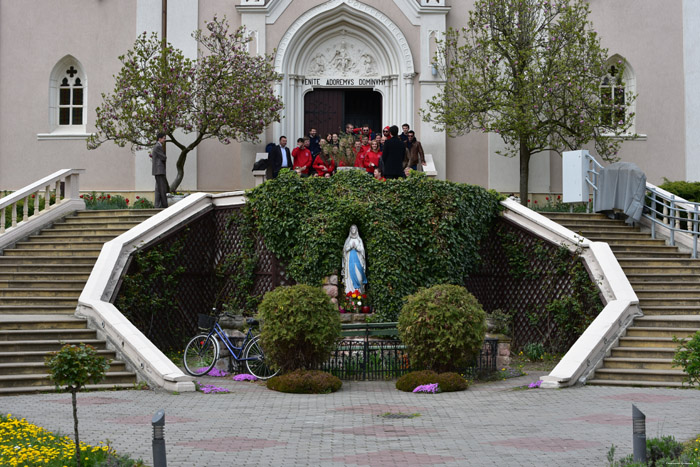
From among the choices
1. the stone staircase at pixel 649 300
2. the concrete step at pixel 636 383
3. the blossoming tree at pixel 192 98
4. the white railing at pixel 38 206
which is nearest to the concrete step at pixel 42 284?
the white railing at pixel 38 206

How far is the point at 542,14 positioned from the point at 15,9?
618 inches

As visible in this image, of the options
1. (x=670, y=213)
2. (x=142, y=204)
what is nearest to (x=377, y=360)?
(x=670, y=213)

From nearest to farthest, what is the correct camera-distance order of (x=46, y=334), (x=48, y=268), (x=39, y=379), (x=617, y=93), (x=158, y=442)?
(x=158, y=442) < (x=39, y=379) < (x=46, y=334) < (x=48, y=268) < (x=617, y=93)

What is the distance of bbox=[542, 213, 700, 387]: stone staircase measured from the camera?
13.3 meters

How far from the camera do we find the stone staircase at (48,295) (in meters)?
12.9

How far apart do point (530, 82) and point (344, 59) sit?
20.9 ft

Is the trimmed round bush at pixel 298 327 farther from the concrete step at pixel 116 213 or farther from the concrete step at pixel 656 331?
the concrete step at pixel 116 213

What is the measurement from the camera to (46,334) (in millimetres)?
13750

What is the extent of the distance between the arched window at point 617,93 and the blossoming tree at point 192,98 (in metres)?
9.03

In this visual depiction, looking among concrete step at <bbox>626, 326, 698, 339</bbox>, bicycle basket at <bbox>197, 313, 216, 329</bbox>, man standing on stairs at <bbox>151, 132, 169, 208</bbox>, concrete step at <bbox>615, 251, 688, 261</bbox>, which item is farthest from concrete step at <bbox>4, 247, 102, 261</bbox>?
concrete step at <bbox>615, 251, 688, 261</bbox>

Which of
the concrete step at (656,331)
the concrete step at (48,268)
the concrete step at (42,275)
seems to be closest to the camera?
the concrete step at (656,331)

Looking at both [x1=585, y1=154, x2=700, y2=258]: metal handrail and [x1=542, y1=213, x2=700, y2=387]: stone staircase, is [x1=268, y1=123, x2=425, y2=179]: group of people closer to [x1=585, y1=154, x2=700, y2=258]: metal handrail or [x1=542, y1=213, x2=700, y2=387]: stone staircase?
[x1=542, y1=213, x2=700, y2=387]: stone staircase

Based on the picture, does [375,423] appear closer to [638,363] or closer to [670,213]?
[638,363]

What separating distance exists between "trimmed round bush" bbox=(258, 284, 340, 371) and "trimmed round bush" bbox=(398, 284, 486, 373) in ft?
4.05
